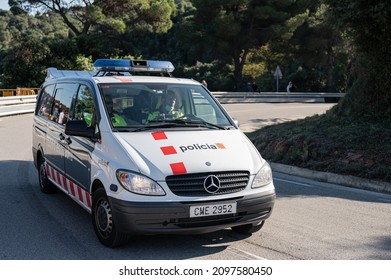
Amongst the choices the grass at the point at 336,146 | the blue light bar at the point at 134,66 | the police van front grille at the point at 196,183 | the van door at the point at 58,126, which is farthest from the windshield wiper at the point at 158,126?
the grass at the point at 336,146

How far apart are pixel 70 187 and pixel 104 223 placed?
147 cm

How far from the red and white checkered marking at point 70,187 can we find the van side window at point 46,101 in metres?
0.96

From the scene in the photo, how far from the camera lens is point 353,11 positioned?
36.5 ft

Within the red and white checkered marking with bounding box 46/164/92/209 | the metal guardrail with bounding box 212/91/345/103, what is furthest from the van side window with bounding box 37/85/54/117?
the metal guardrail with bounding box 212/91/345/103

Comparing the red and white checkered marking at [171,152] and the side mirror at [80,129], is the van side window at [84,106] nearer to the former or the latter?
the side mirror at [80,129]

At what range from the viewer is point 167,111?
20.2 ft

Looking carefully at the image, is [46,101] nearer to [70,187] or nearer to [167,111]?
[70,187]

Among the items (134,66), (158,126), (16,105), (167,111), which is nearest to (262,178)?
(158,126)

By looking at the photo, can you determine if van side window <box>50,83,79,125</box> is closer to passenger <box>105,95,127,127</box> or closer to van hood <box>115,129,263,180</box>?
passenger <box>105,95,127,127</box>

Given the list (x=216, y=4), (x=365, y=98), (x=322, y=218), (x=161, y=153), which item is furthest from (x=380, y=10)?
(x=216, y=4)

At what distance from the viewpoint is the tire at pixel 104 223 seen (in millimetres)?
5188

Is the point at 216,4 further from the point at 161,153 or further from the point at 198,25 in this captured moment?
the point at 161,153

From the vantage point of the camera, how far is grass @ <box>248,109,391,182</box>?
32.2 feet

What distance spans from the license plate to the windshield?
1256mm
